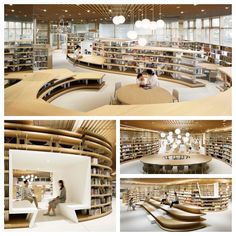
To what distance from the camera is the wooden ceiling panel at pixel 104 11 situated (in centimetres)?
456

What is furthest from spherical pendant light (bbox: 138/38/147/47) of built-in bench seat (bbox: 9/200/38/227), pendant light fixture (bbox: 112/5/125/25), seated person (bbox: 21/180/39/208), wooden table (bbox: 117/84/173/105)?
built-in bench seat (bbox: 9/200/38/227)

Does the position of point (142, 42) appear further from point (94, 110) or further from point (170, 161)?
point (170, 161)

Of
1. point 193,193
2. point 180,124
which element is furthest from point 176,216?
point 180,124

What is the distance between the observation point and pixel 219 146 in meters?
4.68

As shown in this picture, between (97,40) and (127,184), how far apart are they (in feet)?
4.57

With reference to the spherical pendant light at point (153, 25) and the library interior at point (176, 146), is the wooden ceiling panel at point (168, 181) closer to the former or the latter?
the library interior at point (176, 146)

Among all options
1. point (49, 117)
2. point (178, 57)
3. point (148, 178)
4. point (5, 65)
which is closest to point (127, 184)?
point (148, 178)

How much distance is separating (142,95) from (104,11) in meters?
0.86

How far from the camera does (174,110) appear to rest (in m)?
4.65

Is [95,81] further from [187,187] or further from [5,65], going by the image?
[187,187]

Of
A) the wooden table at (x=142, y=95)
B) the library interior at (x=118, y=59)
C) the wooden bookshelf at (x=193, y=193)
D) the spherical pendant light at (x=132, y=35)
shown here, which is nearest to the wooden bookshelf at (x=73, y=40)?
the library interior at (x=118, y=59)

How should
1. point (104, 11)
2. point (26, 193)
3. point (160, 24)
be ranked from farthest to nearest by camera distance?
point (26, 193), point (104, 11), point (160, 24)

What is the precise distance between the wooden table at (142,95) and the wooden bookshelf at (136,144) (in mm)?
291
